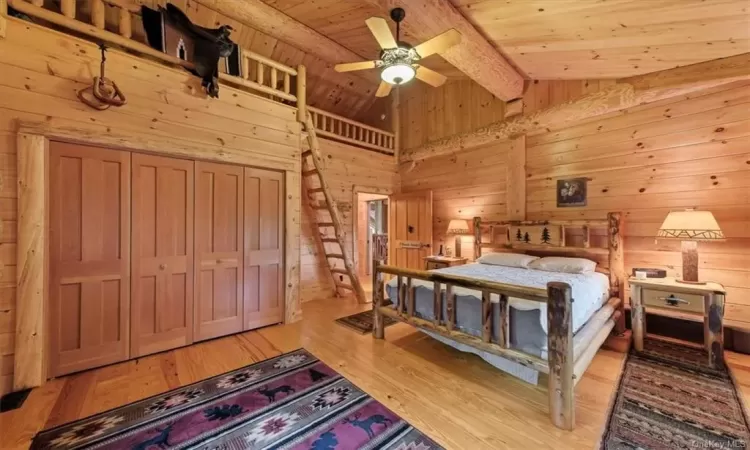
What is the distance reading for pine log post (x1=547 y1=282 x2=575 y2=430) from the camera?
1847 mm

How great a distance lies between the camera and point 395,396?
87.4 inches

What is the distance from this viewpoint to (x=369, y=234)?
8.16 meters

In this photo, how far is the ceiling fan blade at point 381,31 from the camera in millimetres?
2292

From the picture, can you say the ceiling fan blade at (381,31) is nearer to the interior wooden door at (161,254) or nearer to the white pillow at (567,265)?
the interior wooden door at (161,254)

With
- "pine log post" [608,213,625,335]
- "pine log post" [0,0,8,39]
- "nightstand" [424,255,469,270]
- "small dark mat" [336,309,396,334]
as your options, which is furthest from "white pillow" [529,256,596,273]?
"pine log post" [0,0,8,39]

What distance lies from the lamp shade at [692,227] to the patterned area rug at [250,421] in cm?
289

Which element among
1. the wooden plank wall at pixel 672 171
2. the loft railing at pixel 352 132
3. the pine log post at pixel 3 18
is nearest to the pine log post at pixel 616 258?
the wooden plank wall at pixel 672 171

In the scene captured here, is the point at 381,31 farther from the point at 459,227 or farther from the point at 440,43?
the point at 459,227

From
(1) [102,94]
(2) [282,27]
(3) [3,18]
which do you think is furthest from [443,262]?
(3) [3,18]

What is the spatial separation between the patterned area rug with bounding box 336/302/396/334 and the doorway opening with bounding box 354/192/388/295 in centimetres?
229

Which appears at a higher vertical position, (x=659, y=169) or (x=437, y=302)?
(x=659, y=169)

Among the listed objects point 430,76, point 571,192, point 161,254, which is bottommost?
point 161,254

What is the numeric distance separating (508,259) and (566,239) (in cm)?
83

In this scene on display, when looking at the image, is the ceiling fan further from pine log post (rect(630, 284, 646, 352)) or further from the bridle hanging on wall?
pine log post (rect(630, 284, 646, 352))
